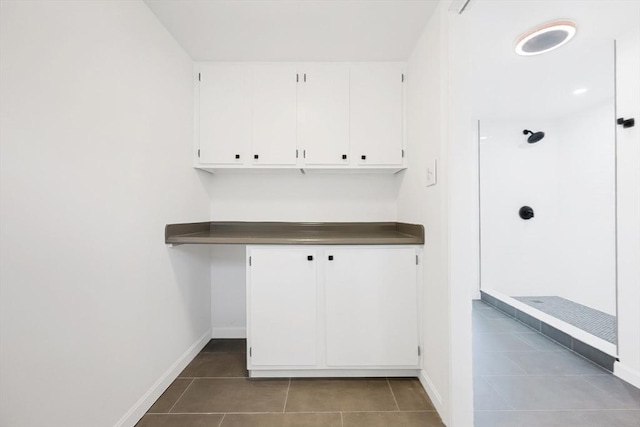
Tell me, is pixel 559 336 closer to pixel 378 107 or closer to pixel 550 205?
pixel 550 205

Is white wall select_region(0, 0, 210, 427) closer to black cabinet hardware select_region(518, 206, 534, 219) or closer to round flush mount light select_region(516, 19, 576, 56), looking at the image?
round flush mount light select_region(516, 19, 576, 56)

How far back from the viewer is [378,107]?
2.06 metres

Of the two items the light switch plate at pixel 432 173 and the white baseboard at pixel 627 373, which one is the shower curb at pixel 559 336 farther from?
the light switch plate at pixel 432 173

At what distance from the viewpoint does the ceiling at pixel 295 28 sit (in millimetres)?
1506

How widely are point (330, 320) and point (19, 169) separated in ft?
5.26

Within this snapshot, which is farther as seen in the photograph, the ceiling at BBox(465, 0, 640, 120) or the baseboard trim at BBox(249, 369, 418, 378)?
the baseboard trim at BBox(249, 369, 418, 378)

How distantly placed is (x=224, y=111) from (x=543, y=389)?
2864 millimetres

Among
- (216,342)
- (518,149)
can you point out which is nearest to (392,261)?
(216,342)

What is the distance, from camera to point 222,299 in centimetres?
242

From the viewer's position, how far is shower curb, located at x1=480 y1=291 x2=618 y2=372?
1.88m

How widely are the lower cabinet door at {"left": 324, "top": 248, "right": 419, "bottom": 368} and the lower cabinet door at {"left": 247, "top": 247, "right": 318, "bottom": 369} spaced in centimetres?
12

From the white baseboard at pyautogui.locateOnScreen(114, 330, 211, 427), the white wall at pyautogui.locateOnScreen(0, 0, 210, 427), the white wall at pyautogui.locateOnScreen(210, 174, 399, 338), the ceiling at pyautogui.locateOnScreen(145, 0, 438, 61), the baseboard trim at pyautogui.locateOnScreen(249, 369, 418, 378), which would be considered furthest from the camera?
the white wall at pyautogui.locateOnScreen(210, 174, 399, 338)

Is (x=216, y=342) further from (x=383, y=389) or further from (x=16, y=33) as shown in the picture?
(x=16, y=33)

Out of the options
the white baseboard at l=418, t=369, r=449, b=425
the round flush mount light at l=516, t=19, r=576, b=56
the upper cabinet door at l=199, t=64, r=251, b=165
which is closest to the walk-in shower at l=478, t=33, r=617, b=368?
the round flush mount light at l=516, t=19, r=576, b=56
